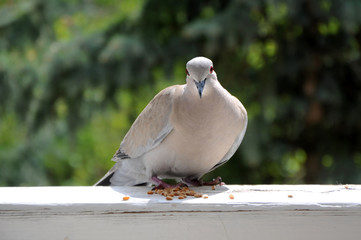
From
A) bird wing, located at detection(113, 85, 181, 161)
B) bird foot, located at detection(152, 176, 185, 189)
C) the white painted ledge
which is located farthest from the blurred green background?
the white painted ledge

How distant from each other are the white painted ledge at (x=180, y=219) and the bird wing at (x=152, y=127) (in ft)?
2.08

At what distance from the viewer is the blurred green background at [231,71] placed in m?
4.27

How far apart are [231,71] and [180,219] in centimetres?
305

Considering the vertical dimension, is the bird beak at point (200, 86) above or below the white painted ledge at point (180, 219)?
A: above

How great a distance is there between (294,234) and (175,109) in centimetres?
75

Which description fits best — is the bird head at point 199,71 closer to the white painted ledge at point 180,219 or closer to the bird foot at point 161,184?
the bird foot at point 161,184

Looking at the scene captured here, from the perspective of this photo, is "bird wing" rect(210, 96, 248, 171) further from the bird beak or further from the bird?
the bird beak

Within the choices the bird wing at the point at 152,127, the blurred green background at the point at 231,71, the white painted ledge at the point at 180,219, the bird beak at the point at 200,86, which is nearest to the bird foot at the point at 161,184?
the bird wing at the point at 152,127

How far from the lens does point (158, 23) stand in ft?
15.0

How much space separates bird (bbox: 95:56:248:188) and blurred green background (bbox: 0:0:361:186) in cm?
195

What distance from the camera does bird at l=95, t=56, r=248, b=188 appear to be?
1.95 metres

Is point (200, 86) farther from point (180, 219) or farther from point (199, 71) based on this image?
point (180, 219)

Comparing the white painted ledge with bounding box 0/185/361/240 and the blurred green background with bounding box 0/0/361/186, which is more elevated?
the blurred green background with bounding box 0/0/361/186

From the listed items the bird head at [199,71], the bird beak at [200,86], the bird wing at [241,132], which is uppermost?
the bird head at [199,71]
